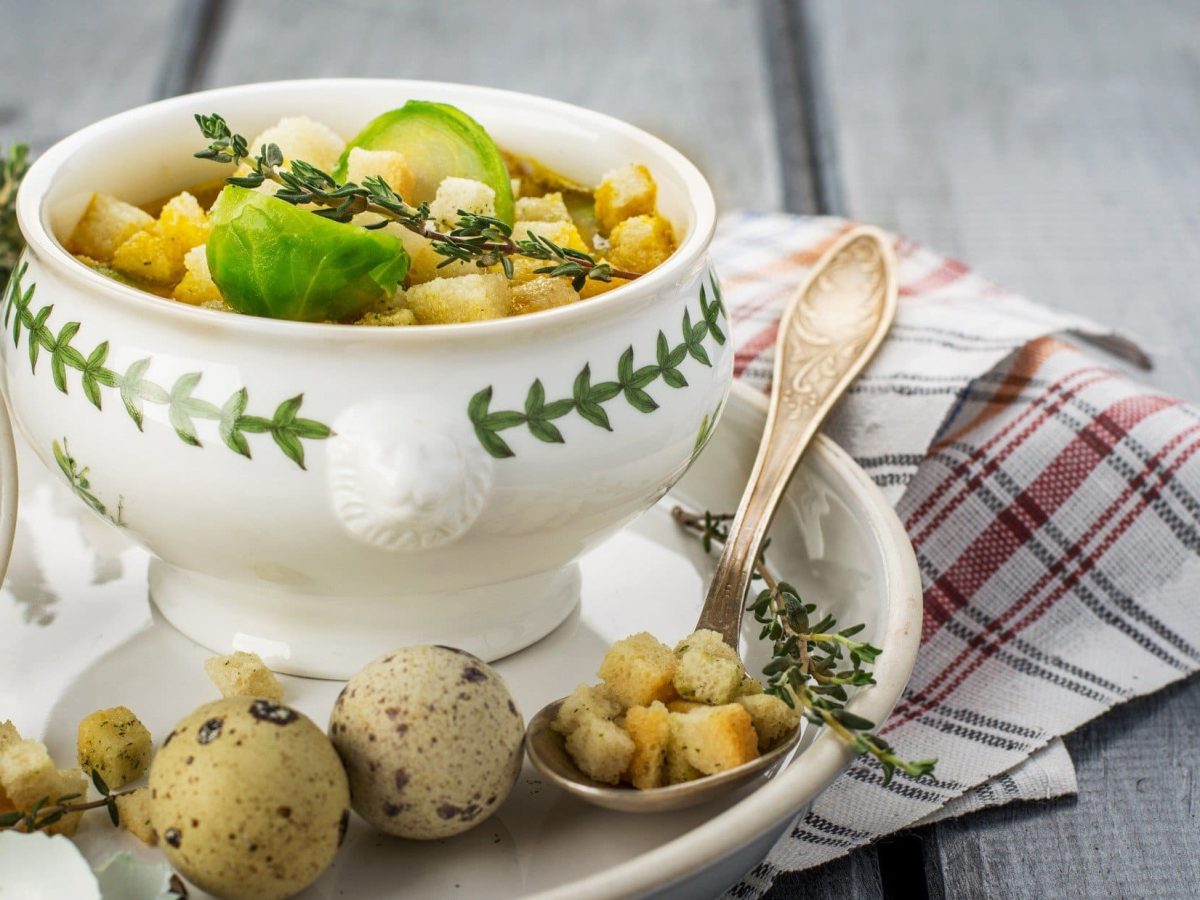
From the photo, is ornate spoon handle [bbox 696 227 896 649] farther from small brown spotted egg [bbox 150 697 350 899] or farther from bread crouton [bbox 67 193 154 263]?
bread crouton [bbox 67 193 154 263]

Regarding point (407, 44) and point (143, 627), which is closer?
point (143, 627)

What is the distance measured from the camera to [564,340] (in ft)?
2.55

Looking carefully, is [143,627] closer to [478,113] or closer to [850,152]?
[478,113]

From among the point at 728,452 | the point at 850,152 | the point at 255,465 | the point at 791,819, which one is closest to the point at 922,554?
the point at 728,452

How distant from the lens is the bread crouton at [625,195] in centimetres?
96

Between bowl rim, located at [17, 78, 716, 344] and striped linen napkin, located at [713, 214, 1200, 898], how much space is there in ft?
1.14

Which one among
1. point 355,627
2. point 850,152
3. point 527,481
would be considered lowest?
point 850,152

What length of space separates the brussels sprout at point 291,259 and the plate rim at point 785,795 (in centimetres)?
36

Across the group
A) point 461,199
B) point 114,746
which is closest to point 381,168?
point 461,199

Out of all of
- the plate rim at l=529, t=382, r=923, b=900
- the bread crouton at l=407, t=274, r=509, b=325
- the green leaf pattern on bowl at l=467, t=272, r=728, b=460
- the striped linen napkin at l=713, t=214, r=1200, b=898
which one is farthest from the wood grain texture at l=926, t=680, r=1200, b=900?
the bread crouton at l=407, t=274, r=509, b=325

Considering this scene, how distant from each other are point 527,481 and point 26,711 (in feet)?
1.19

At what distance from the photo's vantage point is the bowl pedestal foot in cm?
87

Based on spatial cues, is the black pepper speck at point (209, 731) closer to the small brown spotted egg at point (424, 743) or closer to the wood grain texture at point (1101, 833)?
the small brown spotted egg at point (424, 743)

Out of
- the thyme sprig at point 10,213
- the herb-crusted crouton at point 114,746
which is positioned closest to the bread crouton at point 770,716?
the herb-crusted crouton at point 114,746
